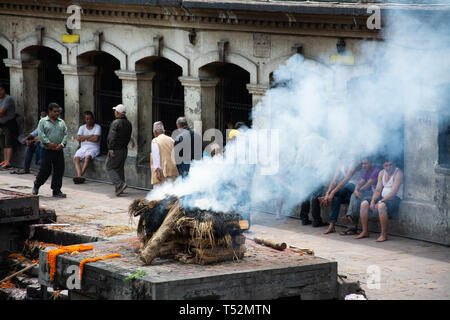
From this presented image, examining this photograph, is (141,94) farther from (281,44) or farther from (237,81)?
(281,44)

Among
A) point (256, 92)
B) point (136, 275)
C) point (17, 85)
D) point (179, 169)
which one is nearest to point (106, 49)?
point (17, 85)

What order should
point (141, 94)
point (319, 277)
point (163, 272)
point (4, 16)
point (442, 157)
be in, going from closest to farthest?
point (163, 272), point (319, 277), point (442, 157), point (141, 94), point (4, 16)

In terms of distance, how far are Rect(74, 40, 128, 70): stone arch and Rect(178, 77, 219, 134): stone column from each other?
5.84 feet

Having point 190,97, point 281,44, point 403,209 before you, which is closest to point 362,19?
point 281,44

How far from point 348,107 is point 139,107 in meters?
5.90

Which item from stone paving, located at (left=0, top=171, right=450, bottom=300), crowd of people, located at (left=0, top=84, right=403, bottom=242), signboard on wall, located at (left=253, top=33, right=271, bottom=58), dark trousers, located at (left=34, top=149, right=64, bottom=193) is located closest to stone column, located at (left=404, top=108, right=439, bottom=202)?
crowd of people, located at (left=0, top=84, right=403, bottom=242)

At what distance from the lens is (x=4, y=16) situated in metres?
21.8

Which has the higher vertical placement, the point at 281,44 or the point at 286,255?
the point at 281,44

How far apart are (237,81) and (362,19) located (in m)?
4.00

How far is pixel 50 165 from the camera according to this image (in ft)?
57.0

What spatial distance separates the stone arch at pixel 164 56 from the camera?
18.2 m

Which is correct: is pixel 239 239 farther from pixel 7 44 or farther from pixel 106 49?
pixel 7 44

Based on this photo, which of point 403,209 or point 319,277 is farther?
point 403,209
